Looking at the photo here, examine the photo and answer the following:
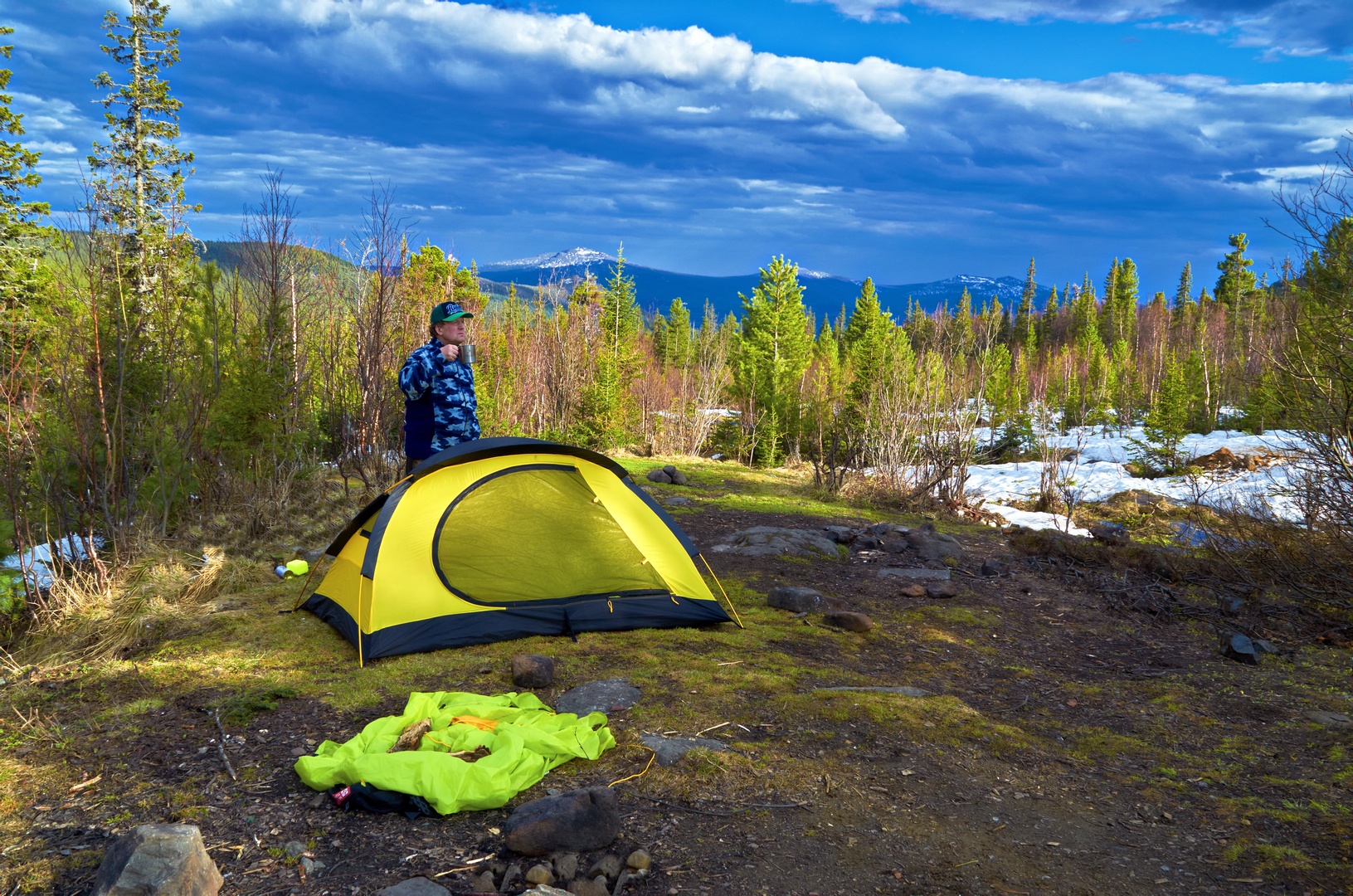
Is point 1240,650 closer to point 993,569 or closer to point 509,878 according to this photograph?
point 993,569

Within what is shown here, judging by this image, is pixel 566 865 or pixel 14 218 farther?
pixel 14 218

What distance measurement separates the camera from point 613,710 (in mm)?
4699

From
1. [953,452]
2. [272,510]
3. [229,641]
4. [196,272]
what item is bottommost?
[229,641]

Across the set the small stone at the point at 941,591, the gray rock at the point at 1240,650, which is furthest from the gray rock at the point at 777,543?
the gray rock at the point at 1240,650

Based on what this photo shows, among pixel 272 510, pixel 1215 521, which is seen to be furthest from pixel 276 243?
pixel 1215 521

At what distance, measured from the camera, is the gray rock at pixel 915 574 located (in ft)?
27.9

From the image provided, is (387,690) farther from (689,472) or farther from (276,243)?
(689,472)

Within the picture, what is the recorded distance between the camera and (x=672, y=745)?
4.18m

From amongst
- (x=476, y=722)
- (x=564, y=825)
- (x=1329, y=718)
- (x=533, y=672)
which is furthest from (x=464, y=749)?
(x=1329, y=718)

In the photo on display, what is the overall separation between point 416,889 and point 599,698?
2.00 meters

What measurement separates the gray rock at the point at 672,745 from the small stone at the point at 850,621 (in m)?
2.69

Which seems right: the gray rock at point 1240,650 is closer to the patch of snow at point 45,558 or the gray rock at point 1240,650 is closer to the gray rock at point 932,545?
the gray rock at point 932,545

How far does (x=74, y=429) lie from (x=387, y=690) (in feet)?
13.9

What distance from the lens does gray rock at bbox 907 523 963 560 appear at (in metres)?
9.65
